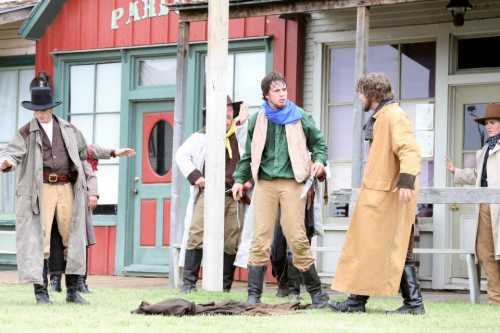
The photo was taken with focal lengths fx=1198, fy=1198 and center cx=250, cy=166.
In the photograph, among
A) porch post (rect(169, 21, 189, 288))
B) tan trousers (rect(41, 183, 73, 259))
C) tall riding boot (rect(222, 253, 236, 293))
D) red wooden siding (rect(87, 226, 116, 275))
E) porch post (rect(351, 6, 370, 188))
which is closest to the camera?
tan trousers (rect(41, 183, 73, 259))

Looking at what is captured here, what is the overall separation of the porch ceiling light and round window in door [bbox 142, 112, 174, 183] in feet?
14.2

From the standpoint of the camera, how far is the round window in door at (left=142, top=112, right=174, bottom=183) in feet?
52.8

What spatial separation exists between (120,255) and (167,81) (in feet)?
7.96

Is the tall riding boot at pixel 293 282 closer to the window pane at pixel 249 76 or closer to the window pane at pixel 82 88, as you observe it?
the window pane at pixel 249 76

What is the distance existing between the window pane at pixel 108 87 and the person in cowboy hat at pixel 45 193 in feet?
19.2

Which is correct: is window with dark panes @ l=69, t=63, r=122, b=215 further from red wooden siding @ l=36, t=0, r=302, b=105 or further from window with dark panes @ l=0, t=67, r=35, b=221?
window with dark panes @ l=0, t=67, r=35, b=221

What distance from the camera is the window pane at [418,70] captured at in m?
14.0

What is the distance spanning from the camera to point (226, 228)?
12070 mm

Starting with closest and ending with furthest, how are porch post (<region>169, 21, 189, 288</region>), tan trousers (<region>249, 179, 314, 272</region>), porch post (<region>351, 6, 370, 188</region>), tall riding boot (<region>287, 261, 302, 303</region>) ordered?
tan trousers (<region>249, 179, 314, 272</region>), tall riding boot (<region>287, 261, 302, 303</region>), porch post (<region>351, 6, 370, 188</region>), porch post (<region>169, 21, 189, 288</region>)

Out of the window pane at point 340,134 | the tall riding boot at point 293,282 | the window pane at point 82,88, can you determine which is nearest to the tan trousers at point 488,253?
the tall riding boot at point 293,282

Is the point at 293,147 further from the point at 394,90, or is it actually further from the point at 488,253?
the point at 394,90

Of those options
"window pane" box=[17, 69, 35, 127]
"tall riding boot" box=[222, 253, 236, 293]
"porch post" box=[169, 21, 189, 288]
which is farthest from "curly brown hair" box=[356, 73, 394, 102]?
"window pane" box=[17, 69, 35, 127]

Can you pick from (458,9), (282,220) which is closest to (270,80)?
(282,220)

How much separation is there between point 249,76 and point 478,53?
303 cm
